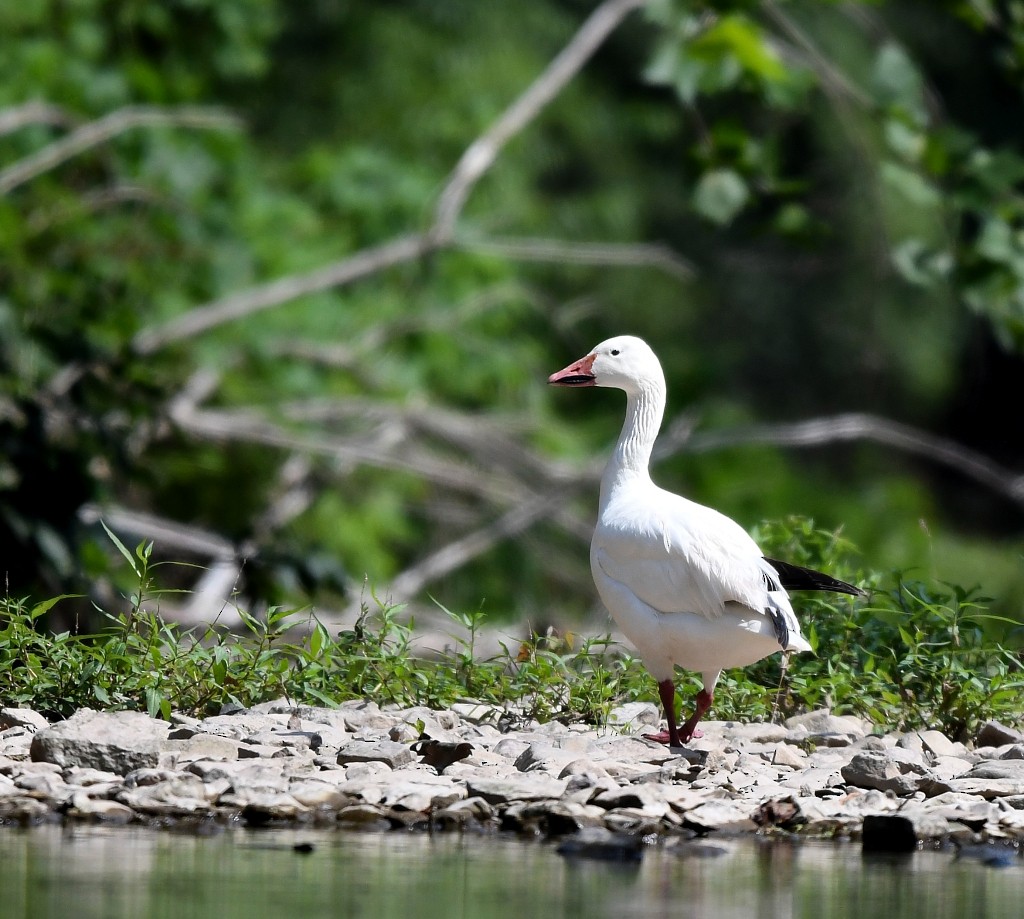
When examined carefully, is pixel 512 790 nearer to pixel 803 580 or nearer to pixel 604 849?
pixel 604 849

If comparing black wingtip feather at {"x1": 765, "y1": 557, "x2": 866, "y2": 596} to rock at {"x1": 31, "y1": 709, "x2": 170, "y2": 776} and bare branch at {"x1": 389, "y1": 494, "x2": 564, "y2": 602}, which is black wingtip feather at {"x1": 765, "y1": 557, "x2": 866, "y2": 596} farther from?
bare branch at {"x1": 389, "y1": 494, "x2": 564, "y2": 602}

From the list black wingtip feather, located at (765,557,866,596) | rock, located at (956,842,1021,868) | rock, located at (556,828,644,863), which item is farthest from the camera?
black wingtip feather, located at (765,557,866,596)

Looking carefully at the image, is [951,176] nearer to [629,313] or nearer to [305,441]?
[305,441]

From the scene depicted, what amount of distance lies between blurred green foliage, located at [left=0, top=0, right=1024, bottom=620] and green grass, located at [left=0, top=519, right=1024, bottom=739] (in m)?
0.91

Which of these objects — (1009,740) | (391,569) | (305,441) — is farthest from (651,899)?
(391,569)

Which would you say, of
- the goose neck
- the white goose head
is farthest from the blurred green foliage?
the goose neck

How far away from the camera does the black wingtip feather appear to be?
514 centimetres

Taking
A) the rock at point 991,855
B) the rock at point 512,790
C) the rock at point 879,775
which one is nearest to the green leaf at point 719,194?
the rock at point 879,775

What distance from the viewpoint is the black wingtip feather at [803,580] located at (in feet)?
16.9

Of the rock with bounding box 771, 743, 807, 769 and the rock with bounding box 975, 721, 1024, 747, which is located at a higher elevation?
the rock with bounding box 975, 721, 1024, 747

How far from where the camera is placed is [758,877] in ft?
12.2

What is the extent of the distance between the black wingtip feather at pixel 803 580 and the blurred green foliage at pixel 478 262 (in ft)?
4.98

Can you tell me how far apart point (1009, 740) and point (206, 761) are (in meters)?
2.61

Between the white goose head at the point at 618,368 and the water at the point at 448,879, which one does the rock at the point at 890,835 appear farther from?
the white goose head at the point at 618,368
